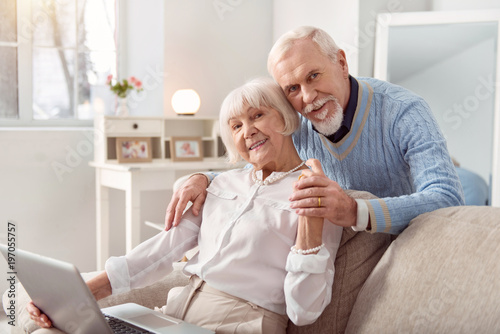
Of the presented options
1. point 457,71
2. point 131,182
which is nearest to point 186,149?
point 131,182

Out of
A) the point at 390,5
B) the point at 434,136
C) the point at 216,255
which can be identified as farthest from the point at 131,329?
the point at 390,5

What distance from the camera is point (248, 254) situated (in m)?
1.51

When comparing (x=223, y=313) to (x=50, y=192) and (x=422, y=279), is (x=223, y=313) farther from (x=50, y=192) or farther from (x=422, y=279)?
(x=50, y=192)

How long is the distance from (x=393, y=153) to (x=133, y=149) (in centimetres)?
219

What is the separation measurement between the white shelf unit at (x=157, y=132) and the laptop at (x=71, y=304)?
2.16 metres

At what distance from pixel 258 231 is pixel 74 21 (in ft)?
10.0

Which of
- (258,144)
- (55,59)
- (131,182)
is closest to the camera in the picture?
(258,144)

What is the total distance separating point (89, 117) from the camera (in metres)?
4.14

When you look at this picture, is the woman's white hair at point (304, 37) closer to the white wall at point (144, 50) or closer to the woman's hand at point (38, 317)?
the woman's hand at point (38, 317)

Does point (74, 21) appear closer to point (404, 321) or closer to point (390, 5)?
point (390, 5)

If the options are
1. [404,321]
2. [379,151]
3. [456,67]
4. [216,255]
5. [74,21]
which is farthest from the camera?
[74,21]

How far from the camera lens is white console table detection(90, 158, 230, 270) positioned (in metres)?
3.36

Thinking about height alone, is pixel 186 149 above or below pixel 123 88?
below

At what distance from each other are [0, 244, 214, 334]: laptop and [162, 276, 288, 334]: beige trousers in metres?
0.06
